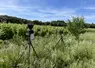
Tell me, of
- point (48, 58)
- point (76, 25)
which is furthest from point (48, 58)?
point (76, 25)

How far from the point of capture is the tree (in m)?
17.2

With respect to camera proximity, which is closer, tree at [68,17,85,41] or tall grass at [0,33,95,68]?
tall grass at [0,33,95,68]

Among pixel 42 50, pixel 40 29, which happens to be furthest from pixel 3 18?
pixel 42 50

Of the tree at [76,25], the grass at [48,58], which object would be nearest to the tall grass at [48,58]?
the grass at [48,58]

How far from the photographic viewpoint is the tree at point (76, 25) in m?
17.2

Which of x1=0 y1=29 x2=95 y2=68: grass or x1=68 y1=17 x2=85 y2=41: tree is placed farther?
x1=68 y1=17 x2=85 y2=41: tree

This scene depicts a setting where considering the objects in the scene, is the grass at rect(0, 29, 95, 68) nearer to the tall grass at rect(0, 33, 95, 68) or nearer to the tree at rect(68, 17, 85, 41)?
the tall grass at rect(0, 33, 95, 68)

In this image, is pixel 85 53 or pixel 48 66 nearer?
pixel 48 66

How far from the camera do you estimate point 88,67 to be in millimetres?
5707

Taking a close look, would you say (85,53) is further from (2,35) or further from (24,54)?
(2,35)

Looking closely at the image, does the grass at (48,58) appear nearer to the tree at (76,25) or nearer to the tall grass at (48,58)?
the tall grass at (48,58)

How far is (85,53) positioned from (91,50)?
0.32 m

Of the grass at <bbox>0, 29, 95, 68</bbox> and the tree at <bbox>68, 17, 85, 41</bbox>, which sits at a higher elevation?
the tree at <bbox>68, 17, 85, 41</bbox>

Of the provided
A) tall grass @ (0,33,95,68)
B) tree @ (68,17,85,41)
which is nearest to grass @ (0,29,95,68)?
tall grass @ (0,33,95,68)
